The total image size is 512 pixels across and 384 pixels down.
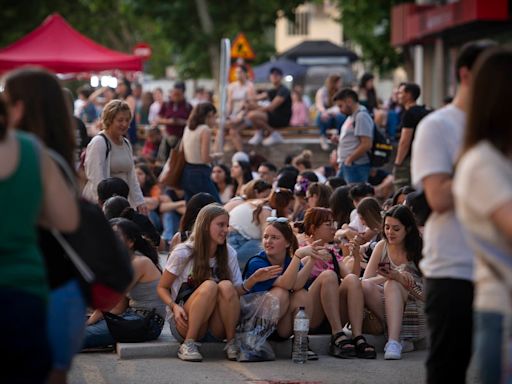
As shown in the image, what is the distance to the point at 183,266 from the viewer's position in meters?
9.97

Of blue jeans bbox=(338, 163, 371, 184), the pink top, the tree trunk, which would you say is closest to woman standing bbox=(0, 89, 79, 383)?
blue jeans bbox=(338, 163, 371, 184)

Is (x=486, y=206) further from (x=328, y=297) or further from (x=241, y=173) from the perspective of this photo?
(x=241, y=173)

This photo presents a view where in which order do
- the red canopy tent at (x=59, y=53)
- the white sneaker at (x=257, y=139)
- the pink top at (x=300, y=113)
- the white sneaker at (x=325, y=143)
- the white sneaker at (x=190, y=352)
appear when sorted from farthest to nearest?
the pink top at (x=300, y=113) → the red canopy tent at (x=59, y=53) → the white sneaker at (x=257, y=139) → the white sneaker at (x=325, y=143) → the white sneaker at (x=190, y=352)

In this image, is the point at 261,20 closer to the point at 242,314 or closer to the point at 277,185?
the point at 277,185

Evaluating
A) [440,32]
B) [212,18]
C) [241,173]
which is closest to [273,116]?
[241,173]

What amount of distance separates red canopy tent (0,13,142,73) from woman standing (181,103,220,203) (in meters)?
11.4

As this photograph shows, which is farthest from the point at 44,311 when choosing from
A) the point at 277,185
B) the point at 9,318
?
the point at 277,185

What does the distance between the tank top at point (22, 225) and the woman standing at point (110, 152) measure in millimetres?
6420

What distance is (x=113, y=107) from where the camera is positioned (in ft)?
37.3

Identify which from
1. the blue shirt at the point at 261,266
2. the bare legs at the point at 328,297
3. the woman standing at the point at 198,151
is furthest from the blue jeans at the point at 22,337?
the woman standing at the point at 198,151

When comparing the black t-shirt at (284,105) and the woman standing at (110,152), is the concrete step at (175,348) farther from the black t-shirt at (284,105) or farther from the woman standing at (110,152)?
the black t-shirt at (284,105)

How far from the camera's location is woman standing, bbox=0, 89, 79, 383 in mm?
4812

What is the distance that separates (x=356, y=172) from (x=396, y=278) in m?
5.75

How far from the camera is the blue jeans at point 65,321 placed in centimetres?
532
